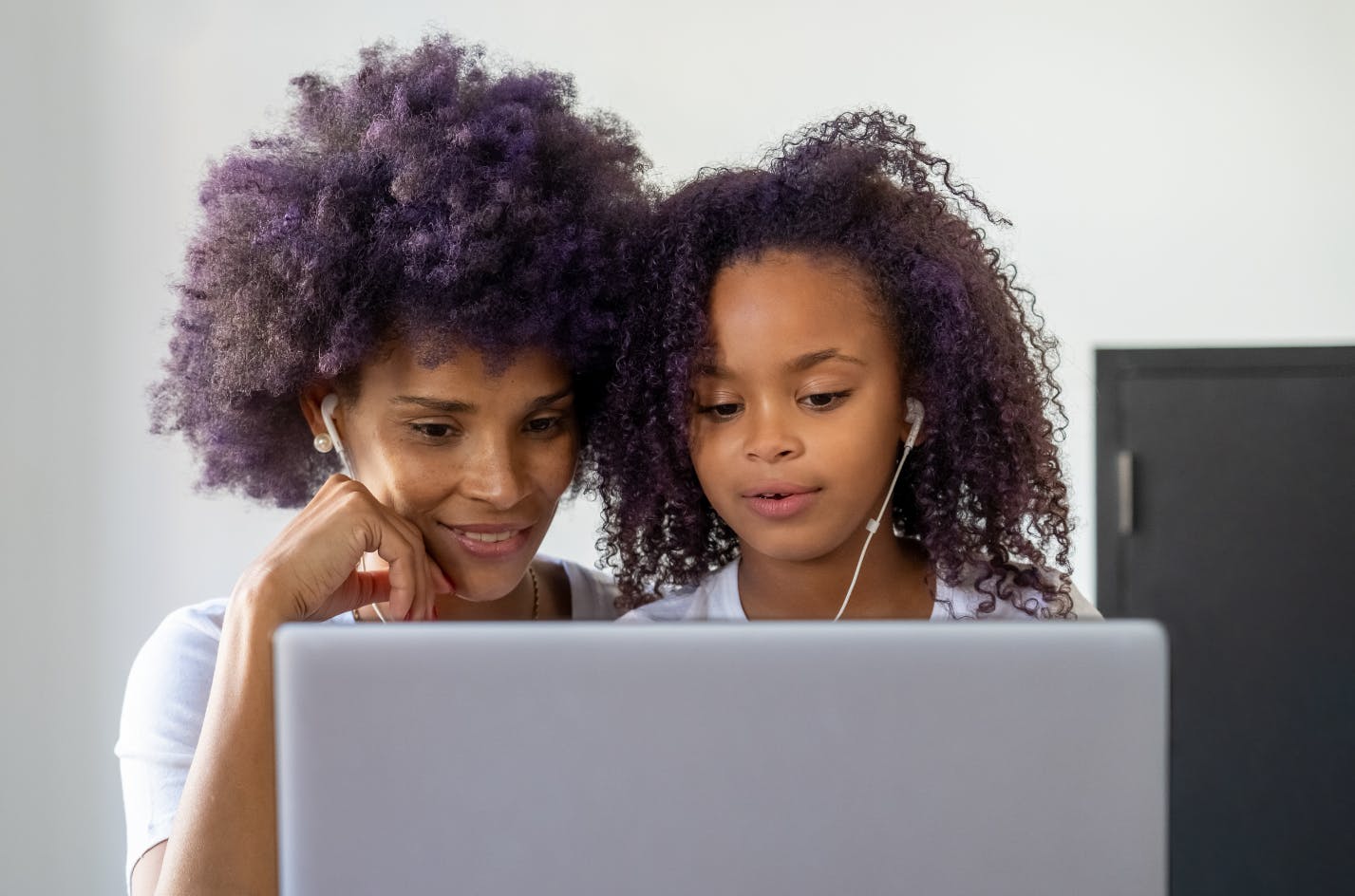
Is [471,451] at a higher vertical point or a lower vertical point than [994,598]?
higher

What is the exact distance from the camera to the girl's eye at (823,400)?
1.35 metres

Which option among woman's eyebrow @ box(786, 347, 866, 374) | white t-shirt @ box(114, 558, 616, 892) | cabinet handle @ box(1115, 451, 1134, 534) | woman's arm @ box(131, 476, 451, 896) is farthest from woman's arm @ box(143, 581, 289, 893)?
cabinet handle @ box(1115, 451, 1134, 534)

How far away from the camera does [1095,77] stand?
3104 millimetres

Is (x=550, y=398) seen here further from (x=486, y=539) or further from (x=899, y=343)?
(x=899, y=343)

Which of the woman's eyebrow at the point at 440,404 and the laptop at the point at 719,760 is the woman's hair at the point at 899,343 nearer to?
the woman's eyebrow at the point at 440,404

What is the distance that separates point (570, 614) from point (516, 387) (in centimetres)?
48

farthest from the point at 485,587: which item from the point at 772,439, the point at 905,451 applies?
the point at 905,451

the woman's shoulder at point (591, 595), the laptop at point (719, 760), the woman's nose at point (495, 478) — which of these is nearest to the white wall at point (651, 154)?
the woman's shoulder at point (591, 595)

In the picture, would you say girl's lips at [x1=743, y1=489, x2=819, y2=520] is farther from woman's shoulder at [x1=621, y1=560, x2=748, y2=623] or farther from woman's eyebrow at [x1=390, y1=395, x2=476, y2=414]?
woman's eyebrow at [x1=390, y1=395, x2=476, y2=414]

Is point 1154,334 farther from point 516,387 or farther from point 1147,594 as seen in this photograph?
point 516,387

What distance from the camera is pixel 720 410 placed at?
1.40m

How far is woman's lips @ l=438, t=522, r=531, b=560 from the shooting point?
4.74 ft

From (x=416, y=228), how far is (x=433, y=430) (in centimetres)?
22

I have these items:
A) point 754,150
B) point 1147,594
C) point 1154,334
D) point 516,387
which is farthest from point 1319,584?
point 516,387
